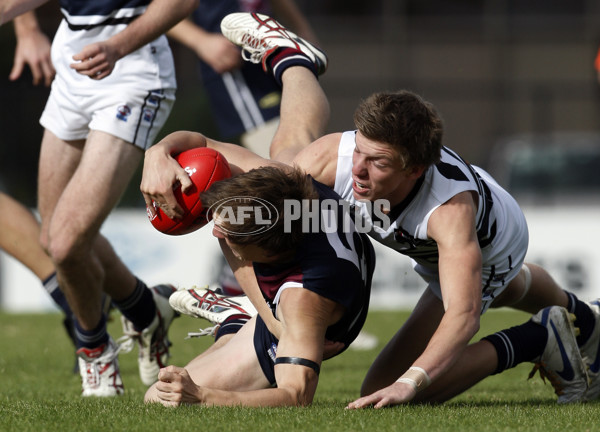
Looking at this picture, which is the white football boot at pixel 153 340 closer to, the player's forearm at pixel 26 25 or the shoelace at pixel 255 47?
the shoelace at pixel 255 47

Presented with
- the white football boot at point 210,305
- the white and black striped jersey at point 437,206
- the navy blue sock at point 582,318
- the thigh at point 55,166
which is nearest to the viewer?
the white and black striped jersey at point 437,206

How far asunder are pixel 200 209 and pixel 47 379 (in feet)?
6.94

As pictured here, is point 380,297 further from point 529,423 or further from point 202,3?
point 529,423

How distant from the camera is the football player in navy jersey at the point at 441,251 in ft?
12.0

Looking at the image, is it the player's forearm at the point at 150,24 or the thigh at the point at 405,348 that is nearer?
the thigh at the point at 405,348

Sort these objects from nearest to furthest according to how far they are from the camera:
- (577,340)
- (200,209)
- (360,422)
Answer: (360,422) < (200,209) < (577,340)

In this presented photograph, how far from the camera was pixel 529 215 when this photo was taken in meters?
11.6

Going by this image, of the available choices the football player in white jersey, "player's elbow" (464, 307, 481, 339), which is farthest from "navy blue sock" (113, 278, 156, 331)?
"player's elbow" (464, 307, 481, 339)

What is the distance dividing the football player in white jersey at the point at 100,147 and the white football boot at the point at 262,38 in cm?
42

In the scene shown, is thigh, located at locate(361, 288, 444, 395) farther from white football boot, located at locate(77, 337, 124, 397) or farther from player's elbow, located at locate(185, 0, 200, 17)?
player's elbow, located at locate(185, 0, 200, 17)

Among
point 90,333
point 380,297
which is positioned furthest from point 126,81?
point 380,297

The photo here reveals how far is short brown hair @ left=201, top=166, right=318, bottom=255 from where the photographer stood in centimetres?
359

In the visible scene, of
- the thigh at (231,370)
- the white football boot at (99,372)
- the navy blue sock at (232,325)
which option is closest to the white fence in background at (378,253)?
the white football boot at (99,372)

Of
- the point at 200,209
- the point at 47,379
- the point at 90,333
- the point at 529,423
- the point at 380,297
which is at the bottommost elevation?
the point at 380,297
